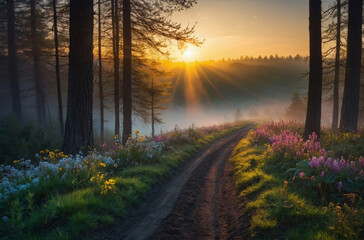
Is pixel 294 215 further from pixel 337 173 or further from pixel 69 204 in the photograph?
pixel 69 204

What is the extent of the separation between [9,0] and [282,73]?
587ft

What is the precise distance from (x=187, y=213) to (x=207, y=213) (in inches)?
18.7

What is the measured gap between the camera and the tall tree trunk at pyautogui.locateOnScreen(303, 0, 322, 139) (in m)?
9.47

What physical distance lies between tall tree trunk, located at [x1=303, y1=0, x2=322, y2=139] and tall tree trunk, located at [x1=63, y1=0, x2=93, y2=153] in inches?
354

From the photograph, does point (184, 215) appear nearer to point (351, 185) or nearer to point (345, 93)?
point (351, 185)

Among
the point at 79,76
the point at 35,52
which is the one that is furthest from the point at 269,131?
the point at 35,52

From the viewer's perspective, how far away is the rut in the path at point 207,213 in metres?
4.36

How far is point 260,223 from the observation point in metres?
4.26

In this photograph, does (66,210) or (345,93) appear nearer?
(66,210)

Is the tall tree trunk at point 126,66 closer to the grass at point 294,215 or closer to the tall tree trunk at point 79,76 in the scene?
the tall tree trunk at point 79,76

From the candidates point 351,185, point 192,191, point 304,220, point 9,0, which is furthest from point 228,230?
point 9,0

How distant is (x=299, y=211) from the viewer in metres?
4.28

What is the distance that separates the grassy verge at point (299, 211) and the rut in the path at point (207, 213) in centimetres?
34

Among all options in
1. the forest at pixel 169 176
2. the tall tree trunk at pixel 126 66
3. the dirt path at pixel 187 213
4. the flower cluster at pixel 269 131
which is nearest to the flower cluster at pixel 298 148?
the forest at pixel 169 176
